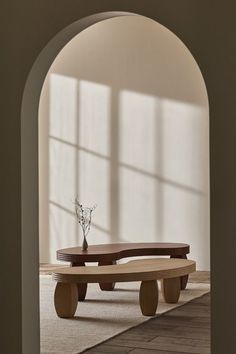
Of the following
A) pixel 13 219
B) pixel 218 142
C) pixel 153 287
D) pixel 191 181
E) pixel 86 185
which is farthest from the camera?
pixel 86 185

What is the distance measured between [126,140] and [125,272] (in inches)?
173

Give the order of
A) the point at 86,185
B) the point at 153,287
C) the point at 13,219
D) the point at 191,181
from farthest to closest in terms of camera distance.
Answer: the point at 86,185
the point at 191,181
the point at 153,287
the point at 13,219

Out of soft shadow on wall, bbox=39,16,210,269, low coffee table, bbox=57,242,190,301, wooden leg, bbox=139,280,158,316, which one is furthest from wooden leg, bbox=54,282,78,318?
soft shadow on wall, bbox=39,16,210,269

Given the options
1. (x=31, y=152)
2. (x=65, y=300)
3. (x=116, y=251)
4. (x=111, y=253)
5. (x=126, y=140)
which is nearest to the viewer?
(x=31, y=152)

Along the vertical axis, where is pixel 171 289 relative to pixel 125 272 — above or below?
below

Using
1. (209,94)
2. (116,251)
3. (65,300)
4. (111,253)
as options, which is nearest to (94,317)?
(65,300)

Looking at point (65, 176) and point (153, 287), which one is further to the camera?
point (65, 176)

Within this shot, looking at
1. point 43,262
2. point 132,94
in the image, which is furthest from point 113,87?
point 43,262

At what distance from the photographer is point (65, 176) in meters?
11.4

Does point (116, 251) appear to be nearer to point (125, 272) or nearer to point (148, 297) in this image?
point (148, 297)

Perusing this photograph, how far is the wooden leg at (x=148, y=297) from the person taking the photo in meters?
7.04

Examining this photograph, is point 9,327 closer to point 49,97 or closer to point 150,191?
point 150,191

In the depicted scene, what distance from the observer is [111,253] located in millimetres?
8250

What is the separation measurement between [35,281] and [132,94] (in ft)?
21.6
